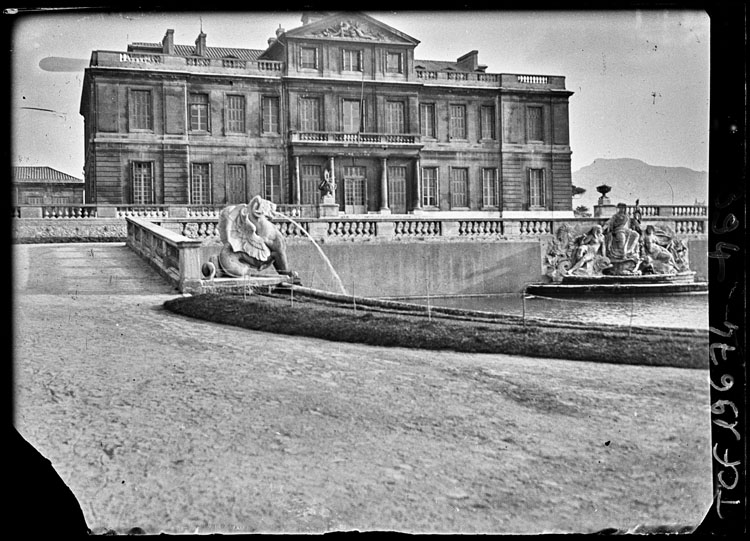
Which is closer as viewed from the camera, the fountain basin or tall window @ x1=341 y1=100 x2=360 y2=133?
tall window @ x1=341 y1=100 x2=360 y2=133

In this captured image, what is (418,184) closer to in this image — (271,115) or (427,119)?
(427,119)

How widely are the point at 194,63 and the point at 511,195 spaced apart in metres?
3.60

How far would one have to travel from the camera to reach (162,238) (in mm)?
7484

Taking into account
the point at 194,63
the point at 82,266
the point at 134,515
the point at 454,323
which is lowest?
the point at 134,515

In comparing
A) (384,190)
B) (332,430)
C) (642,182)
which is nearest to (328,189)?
(384,190)

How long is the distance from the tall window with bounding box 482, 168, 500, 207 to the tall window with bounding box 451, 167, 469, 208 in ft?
0.63

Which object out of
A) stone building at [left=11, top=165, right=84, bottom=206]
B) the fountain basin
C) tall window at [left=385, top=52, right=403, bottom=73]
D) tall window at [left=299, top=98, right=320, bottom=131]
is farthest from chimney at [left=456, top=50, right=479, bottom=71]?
stone building at [left=11, top=165, right=84, bottom=206]

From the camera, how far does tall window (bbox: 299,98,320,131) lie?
7.11 metres

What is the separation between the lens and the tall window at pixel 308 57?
6.87m

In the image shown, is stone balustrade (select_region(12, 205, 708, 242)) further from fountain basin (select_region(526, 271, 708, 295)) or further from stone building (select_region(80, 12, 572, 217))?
fountain basin (select_region(526, 271, 708, 295))

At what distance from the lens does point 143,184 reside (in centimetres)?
773

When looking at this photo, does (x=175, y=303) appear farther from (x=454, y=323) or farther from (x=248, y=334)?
(x=454, y=323)

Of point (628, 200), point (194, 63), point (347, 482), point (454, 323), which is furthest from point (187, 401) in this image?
point (628, 200)

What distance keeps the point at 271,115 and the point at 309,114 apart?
0.56m
